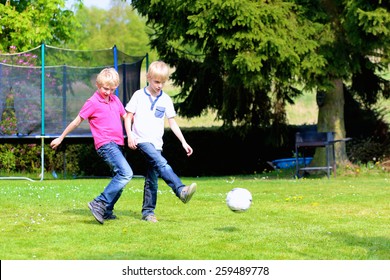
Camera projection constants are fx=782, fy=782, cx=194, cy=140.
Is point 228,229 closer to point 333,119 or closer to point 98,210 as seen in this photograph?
point 98,210

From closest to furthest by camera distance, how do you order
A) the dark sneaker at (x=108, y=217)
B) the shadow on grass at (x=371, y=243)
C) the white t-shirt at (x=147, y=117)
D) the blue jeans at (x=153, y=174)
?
the shadow on grass at (x=371, y=243) → the blue jeans at (x=153, y=174) → the white t-shirt at (x=147, y=117) → the dark sneaker at (x=108, y=217)

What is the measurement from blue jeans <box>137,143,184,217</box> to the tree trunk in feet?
34.0

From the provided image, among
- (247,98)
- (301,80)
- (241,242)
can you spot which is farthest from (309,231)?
(247,98)

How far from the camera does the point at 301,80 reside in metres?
17.5

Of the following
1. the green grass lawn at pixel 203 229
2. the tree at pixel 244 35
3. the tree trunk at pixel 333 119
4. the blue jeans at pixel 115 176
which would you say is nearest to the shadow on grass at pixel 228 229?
the green grass lawn at pixel 203 229

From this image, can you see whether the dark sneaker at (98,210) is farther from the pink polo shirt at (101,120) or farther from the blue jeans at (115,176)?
the pink polo shirt at (101,120)

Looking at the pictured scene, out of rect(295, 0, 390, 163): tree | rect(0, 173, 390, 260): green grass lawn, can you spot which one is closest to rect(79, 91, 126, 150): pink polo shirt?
rect(0, 173, 390, 260): green grass lawn

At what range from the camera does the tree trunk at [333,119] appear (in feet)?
61.8

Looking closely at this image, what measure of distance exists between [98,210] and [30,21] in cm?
1565

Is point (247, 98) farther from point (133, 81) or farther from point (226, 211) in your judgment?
point (226, 211)

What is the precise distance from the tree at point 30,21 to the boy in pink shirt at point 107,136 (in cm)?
1424

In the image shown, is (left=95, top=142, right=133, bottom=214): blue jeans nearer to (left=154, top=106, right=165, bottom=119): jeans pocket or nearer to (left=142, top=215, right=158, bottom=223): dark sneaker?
(left=142, top=215, right=158, bottom=223): dark sneaker

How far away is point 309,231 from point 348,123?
45.8 feet

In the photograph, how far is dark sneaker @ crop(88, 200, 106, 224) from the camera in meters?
8.68
